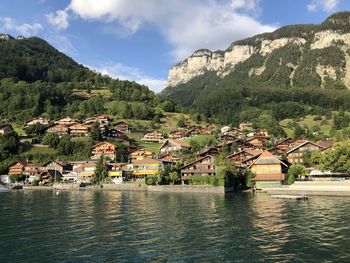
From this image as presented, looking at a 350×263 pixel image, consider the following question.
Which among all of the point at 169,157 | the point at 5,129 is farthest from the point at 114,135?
the point at 5,129

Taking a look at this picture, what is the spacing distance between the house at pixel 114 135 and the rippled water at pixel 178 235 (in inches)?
3652

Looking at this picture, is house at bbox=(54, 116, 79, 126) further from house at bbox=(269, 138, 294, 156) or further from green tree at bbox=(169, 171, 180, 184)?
house at bbox=(269, 138, 294, 156)

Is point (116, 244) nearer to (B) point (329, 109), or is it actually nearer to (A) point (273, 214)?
(A) point (273, 214)

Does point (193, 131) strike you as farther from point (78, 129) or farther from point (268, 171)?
point (268, 171)

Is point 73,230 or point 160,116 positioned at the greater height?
point 160,116

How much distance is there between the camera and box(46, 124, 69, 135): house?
13912 cm

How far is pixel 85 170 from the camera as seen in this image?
111 metres

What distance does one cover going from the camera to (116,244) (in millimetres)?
27297

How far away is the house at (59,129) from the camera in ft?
456

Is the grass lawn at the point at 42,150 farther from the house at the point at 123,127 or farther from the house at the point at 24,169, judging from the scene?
the house at the point at 123,127

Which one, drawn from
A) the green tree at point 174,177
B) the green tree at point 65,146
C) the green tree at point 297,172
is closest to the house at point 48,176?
the green tree at point 65,146

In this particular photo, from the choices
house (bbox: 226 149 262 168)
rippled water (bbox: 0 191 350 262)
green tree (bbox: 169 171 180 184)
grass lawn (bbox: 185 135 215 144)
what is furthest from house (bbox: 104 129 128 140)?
rippled water (bbox: 0 191 350 262)

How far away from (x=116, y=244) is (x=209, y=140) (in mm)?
106636

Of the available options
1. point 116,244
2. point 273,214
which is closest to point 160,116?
point 273,214
